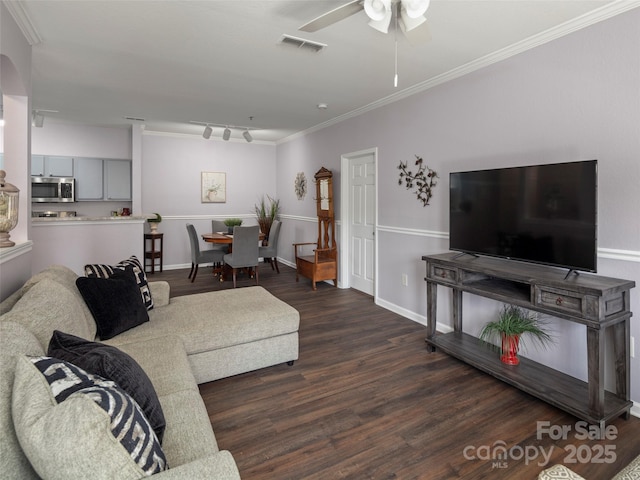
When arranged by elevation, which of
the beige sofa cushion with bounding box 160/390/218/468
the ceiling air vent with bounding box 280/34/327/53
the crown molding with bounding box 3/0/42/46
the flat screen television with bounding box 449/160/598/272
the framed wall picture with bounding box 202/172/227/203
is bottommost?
the beige sofa cushion with bounding box 160/390/218/468

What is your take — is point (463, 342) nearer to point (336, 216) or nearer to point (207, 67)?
point (336, 216)

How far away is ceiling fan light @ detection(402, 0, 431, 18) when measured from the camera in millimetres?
1756

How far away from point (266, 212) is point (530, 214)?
581 centimetres

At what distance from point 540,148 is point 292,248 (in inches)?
197

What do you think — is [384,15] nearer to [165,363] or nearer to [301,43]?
[301,43]

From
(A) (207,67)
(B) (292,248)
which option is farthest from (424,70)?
(B) (292,248)

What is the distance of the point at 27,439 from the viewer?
35.0 inches

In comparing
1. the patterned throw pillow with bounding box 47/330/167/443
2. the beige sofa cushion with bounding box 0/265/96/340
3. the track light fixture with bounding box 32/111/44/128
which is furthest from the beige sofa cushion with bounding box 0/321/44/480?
the track light fixture with bounding box 32/111/44/128

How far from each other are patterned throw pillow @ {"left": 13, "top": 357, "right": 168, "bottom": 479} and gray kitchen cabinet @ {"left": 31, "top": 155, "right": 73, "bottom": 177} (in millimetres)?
6121

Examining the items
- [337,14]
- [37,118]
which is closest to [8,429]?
[337,14]

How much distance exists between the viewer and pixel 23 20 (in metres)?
2.47

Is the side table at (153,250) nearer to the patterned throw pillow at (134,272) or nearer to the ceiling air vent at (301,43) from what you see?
the patterned throw pillow at (134,272)

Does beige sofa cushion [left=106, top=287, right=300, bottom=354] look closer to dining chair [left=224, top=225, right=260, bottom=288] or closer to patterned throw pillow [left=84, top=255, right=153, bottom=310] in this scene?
patterned throw pillow [left=84, top=255, right=153, bottom=310]

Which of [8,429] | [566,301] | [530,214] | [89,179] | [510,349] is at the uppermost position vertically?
[89,179]
